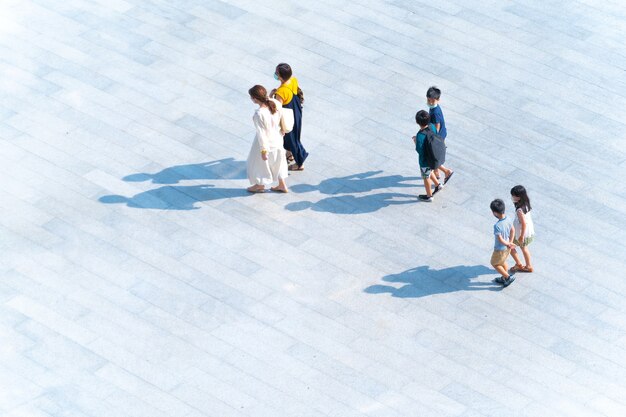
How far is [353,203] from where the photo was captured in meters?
14.0

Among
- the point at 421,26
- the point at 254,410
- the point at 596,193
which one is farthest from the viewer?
the point at 421,26

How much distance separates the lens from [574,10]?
59.0 ft

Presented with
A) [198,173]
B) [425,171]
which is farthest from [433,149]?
[198,173]

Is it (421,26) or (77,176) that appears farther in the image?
(421,26)

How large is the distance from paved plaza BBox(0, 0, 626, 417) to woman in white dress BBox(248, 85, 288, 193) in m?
0.34

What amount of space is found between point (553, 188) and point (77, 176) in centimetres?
618

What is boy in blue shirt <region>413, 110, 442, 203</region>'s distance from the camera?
1326 cm

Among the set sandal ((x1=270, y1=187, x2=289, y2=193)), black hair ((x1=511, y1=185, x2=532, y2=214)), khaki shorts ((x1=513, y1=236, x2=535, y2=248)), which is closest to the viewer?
black hair ((x1=511, y1=185, x2=532, y2=214))

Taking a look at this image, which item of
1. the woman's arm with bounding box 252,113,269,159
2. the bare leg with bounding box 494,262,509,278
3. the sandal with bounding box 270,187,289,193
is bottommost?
the bare leg with bounding box 494,262,509,278

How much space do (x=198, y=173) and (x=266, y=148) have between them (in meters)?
1.40

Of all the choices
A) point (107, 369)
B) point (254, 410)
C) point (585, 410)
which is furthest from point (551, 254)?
point (107, 369)

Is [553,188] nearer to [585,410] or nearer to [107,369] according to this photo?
[585,410]

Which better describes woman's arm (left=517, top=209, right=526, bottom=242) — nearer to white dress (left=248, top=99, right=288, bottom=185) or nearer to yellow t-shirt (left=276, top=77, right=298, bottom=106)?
white dress (left=248, top=99, right=288, bottom=185)

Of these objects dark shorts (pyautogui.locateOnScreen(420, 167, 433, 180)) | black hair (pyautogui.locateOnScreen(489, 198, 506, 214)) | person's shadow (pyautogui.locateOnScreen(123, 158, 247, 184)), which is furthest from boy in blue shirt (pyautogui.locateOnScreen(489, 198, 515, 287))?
person's shadow (pyautogui.locateOnScreen(123, 158, 247, 184))
